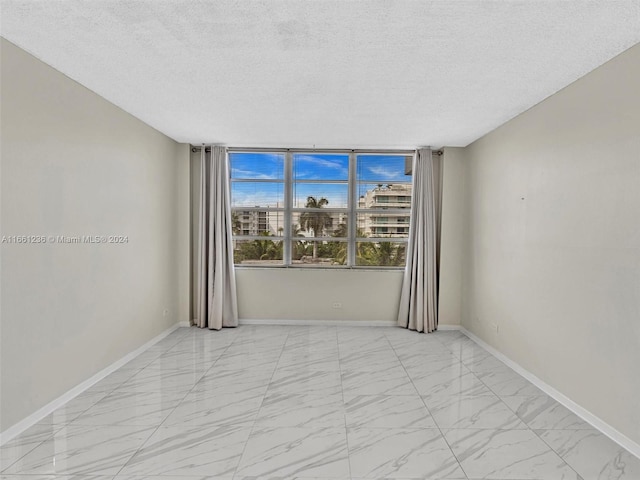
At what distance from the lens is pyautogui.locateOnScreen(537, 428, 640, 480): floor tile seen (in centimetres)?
221

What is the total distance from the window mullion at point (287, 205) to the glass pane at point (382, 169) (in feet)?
3.33

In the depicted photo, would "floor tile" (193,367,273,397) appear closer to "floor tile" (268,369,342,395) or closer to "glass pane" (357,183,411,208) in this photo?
"floor tile" (268,369,342,395)

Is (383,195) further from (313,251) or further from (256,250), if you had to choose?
(256,250)

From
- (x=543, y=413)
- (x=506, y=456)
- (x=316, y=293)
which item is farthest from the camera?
(x=316, y=293)

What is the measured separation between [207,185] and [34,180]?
112 inches

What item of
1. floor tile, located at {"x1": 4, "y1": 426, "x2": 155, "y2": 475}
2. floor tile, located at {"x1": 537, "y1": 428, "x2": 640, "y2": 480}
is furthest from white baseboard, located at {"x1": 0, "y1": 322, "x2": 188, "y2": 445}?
floor tile, located at {"x1": 537, "y1": 428, "x2": 640, "y2": 480}

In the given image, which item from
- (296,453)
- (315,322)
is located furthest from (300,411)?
(315,322)

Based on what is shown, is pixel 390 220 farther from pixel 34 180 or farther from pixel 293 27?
pixel 34 180

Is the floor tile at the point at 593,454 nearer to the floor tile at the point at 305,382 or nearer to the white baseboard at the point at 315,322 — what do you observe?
the floor tile at the point at 305,382

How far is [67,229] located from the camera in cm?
306

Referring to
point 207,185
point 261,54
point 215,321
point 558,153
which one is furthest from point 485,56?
point 215,321

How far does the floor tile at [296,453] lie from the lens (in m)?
2.21

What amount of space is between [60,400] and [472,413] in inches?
123

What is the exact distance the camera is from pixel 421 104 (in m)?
3.54
